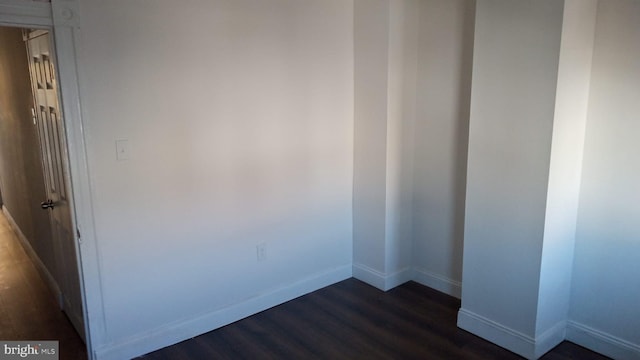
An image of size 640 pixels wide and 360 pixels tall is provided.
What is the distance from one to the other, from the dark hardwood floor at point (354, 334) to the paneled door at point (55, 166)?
0.77 metres

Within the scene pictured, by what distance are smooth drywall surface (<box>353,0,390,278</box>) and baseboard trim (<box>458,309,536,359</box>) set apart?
81 centimetres

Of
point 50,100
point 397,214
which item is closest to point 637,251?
point 397,214

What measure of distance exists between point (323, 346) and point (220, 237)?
3.27 ft

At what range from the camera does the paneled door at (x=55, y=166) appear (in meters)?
2.54

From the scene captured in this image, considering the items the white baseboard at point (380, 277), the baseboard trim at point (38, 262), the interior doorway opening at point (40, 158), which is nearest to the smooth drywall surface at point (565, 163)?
the white baseboard at point (380, 277)

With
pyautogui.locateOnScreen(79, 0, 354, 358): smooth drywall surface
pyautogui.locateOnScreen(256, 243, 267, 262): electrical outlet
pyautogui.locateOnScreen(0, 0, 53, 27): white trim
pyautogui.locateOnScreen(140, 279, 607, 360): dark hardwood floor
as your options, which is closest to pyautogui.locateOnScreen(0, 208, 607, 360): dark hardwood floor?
pyautogui.locateOnScreen(140, 279, 607, 360): dark hardwood floor

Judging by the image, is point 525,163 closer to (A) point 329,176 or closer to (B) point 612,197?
(B) point 612,197

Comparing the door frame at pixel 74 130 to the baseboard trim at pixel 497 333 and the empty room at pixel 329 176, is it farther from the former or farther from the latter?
the baseboard trim at pixel 497 333

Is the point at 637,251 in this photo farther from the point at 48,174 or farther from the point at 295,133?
the point at 48,174

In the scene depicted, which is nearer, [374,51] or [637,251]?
[637,251]

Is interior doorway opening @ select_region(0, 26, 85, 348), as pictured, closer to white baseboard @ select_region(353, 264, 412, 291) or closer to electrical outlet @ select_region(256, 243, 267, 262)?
electrical outlet @ select_region(256, 243, 267, 262)

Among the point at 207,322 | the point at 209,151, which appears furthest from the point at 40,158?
the point at 207,322

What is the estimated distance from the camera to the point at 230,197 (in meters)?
3.05

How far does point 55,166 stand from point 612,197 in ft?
11.2
